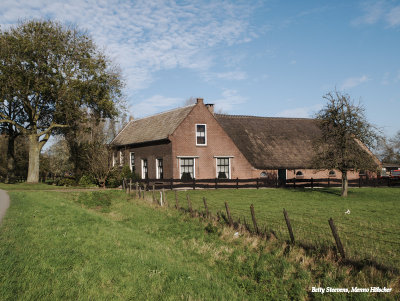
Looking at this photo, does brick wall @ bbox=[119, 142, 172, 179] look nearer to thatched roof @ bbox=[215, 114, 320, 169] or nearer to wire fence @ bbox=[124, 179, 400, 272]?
thatched roof @ bbox=[215, 114, 320, 169]

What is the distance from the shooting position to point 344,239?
10.6 meters

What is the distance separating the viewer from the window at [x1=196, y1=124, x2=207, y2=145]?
35562 millimetres

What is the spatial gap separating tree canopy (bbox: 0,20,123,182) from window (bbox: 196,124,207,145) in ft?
31.5

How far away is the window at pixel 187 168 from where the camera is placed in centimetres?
3469

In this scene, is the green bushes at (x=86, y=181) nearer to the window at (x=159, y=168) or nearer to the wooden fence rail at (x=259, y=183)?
the wooden fence rail at (x=259, y=183)

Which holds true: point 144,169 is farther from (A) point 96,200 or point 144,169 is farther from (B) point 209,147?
(A) point 96,200

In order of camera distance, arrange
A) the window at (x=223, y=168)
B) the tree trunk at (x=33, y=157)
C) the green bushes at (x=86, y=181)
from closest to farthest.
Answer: the window at (x=223, y=168), the green bushes at (x=86, y=181), the tree trunk at (x=33, y=157)

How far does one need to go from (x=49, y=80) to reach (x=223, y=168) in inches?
729

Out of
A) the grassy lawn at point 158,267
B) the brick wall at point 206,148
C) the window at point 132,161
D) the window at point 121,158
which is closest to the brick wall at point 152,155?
the window at point 132,161

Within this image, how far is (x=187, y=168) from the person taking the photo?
34969 mm

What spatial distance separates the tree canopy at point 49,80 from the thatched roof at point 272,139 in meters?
13.8

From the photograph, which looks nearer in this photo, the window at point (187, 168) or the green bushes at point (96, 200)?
the green bushes at point (96, 200)

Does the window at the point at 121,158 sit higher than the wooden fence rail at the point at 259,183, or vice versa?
the window at the point at 121,158

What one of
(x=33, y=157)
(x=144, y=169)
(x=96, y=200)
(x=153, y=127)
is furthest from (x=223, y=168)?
(x=33, y=157)
